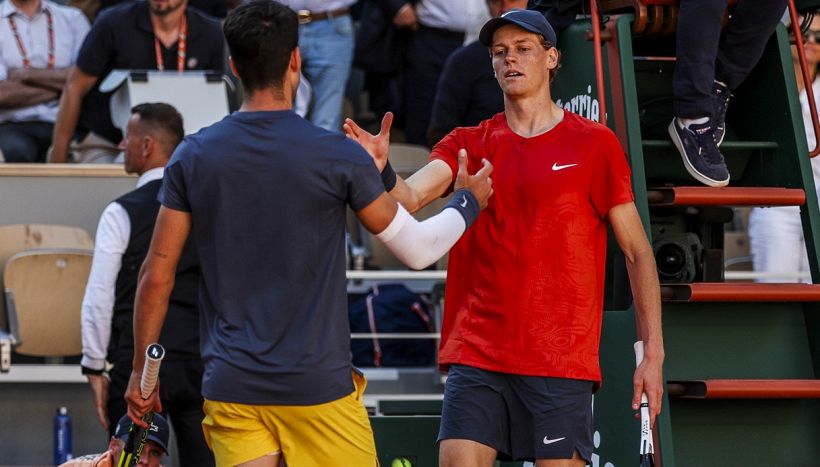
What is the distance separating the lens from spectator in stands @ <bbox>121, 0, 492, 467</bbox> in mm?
3830

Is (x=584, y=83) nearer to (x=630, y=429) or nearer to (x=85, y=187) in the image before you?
(x=630, y=429)

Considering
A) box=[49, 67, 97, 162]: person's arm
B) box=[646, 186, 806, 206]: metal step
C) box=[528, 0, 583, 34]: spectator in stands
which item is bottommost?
box=[646, 186, 806, 206]: metal step

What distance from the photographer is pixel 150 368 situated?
4.18 metres

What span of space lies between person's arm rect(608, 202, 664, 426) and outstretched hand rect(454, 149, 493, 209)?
478 millimetres

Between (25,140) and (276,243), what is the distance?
18.3ft

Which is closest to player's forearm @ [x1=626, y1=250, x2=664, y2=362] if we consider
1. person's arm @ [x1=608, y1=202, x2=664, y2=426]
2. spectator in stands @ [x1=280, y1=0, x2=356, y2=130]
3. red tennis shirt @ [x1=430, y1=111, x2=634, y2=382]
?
person's arm @ [x1=608, y1=202, x2=664, y2=426]

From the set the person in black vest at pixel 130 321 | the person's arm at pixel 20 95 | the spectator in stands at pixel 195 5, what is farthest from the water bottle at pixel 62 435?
the spectator in stands at pixel 195 5

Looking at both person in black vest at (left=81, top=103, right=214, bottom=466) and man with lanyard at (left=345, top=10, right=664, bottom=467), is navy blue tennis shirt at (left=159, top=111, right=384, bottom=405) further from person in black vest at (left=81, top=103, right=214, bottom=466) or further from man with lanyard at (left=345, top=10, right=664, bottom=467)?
person in black vest at (left=81, top=103, right=214, bottom=466)

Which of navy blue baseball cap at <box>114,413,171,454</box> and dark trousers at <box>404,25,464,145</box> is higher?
dark trousers at <box>404,25,464,145</box>

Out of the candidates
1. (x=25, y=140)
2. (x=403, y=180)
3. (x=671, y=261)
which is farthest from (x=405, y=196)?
(x=25, y=140)

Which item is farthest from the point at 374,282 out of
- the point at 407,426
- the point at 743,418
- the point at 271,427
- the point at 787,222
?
the point at 271,427

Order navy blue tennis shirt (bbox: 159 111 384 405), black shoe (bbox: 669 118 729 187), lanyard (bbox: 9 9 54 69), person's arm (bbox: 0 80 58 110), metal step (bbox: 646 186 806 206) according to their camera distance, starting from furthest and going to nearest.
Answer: lanyard (bbox: 9 9 54 69)
person's arm (bbox: 0 80 58 110)
black shoe (bbox: 669 118 729 187)
metal step (bbox: 646 186 806 206)
navy blue tennis shirt (bbox: 159 111 384 405)

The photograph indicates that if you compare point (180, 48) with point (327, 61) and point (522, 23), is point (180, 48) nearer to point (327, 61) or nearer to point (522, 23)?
point (327, 61)

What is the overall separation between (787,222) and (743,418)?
322 centimetres
